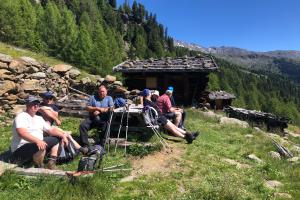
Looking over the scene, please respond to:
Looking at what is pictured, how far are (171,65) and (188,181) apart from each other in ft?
45.5

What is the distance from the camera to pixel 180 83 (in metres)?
21.7

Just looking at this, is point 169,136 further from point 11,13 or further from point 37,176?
point 11,13

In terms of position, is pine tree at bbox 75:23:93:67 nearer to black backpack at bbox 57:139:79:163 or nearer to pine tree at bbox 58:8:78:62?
pine tree at bbox 58:8:78:62

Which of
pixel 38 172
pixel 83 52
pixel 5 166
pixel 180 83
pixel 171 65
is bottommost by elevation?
pixel 38 172

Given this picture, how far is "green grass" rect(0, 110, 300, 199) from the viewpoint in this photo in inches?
263

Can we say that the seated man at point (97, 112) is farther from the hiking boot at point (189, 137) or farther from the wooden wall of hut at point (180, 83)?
the wooden wall of hut at point (180, 83)

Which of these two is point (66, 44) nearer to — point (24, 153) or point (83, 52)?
point (83, 52)

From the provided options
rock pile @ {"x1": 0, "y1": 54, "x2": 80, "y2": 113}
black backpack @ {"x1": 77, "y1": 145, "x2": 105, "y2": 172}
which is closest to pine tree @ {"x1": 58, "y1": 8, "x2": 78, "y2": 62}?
rock pile @ {"x1": 0, "y1": 54, "x2": 80, "y2": 113}

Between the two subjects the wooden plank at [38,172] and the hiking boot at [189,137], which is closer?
the wooden plank at [38,172]

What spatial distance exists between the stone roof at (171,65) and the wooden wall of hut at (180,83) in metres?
0.57

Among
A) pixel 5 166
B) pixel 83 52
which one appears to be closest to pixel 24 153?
pixel 5 166

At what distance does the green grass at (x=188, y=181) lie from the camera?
6.69 metres

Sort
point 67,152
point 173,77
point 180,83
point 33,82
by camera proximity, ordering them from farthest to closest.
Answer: point 180,83
point 173,77
point 33,82
point 67,152

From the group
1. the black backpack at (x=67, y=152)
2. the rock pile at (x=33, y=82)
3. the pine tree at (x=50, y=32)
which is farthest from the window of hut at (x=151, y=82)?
the pine tree at (x=50, y=32)
